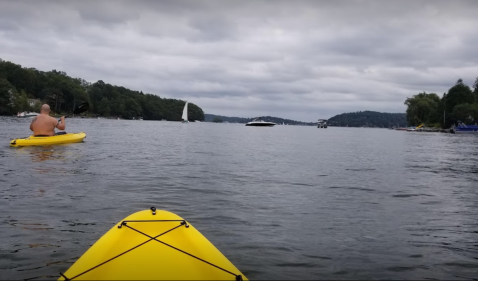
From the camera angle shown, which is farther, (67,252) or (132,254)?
(67,252)

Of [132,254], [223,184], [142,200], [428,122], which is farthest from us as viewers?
[428,122]

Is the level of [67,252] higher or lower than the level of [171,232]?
lower

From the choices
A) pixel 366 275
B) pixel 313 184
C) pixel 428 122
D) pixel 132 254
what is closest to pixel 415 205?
pixel 313 184

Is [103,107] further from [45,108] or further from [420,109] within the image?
[45,108]

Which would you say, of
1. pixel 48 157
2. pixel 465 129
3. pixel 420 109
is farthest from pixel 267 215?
pixel 420 109

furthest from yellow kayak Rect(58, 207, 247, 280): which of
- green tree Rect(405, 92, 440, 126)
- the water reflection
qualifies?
green tree Rect(405, 92, 440, 126)

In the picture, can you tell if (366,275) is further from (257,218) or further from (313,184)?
(313,184)

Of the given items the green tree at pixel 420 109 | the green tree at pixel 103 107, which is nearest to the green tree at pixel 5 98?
the green tree at pixel 103 107

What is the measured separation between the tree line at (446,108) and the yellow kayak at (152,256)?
436ft

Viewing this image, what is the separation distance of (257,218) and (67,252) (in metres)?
4.24

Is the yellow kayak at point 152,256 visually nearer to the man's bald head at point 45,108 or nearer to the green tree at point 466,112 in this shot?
the man's bald head at point 45,108

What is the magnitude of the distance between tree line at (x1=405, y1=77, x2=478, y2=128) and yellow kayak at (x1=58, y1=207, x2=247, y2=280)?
5232 inches

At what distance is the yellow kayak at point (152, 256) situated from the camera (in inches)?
192

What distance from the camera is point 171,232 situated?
19.2 ft
